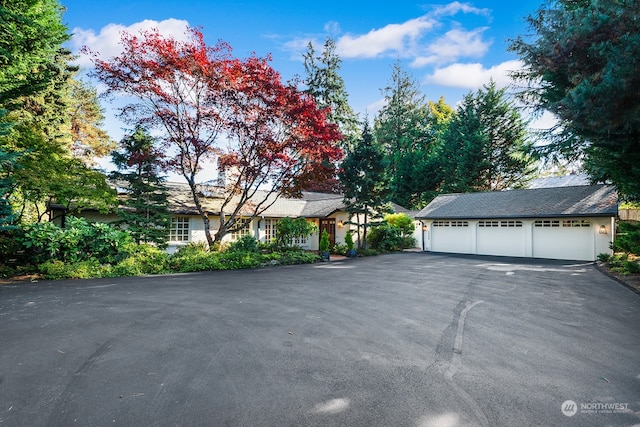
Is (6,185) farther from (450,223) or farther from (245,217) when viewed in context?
(450,223)

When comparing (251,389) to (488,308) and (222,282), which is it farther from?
(222,282)

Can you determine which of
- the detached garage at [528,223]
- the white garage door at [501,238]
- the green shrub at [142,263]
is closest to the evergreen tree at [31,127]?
the green shrub at [142,263]

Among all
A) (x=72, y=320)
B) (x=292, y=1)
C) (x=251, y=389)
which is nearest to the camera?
(x=251, y=389)

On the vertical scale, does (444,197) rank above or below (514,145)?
below

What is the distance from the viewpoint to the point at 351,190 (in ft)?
63.6

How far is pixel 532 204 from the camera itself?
18172 millimetres

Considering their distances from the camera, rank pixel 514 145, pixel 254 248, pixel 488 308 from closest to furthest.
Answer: pixel 488 308 < pixel 254 248 < pixel 514 145

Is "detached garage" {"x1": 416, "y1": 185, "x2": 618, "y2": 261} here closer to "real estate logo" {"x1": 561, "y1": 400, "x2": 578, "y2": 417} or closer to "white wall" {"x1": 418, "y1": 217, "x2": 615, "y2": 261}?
"white wall" {"x1": 418, "y1": 217, "x2": 615, "y2": 261}

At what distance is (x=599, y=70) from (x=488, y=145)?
960 inches

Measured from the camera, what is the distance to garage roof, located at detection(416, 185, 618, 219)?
1580 cm

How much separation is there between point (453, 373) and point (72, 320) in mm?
6044

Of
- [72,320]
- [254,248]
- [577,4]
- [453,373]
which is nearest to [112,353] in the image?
[72,320]

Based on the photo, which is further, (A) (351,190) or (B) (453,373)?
(A) (351,190)

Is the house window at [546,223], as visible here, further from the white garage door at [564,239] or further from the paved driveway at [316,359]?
the paved driveway at [316,359]
